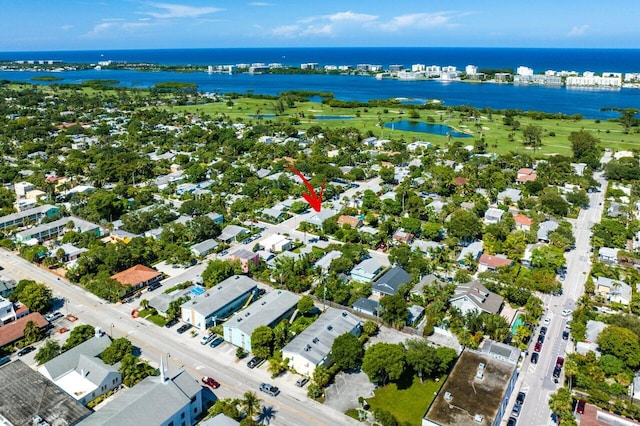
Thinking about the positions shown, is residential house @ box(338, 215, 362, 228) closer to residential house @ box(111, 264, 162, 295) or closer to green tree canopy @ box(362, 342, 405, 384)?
residential house @ box(111, 264, 162, 295)

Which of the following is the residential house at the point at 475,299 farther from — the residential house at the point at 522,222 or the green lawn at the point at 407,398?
the residential house at the point at 522,222

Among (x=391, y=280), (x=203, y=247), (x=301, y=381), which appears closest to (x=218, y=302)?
(x=301, y=381)

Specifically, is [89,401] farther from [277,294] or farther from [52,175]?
[52,175]

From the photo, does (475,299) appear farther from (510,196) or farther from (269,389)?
(510,196)

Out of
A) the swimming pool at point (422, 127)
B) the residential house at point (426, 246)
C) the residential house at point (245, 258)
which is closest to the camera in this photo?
the residential house at point (245, 258)

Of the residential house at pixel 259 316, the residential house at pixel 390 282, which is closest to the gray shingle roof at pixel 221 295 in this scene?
the residential house at pixel 259 316

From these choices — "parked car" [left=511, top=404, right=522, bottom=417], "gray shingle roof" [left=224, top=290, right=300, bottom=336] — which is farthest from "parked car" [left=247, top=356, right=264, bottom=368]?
"parked car" [left=511, top=404, right=522, bottom=417]

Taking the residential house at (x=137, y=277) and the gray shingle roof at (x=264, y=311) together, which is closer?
the gray shingle roof at (x=264, y=311)
